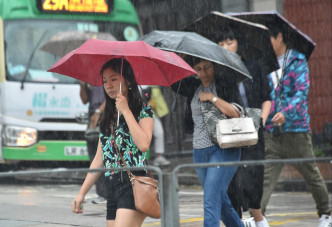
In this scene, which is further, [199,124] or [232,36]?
[232,36]

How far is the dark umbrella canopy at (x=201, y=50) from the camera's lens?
4898 millimetres

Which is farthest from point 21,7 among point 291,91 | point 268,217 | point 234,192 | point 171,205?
point 171,205

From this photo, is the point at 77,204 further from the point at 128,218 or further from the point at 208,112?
the point at 208,112

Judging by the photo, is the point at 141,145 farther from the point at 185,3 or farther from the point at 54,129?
the point at 185,3

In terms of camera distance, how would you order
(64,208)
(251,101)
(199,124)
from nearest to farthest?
(64,208) → (199,124) → (251,101)

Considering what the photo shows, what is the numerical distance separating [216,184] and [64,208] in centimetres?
95

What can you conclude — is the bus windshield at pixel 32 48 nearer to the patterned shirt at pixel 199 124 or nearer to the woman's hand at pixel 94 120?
the woman's hand at pixel 94 120

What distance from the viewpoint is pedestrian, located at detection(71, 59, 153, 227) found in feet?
12.2

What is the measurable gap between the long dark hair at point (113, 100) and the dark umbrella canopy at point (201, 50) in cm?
81

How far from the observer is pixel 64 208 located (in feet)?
11.3

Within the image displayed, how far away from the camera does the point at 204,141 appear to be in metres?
5.00

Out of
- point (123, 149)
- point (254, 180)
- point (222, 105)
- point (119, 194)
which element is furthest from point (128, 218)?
point (222, 105)

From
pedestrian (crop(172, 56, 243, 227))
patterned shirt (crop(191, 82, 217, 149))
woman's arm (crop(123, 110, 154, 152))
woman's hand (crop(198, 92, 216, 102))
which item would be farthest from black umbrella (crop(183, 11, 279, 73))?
woman's arm (crop(123, 110, 154, 152))

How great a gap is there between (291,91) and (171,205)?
137 inches
